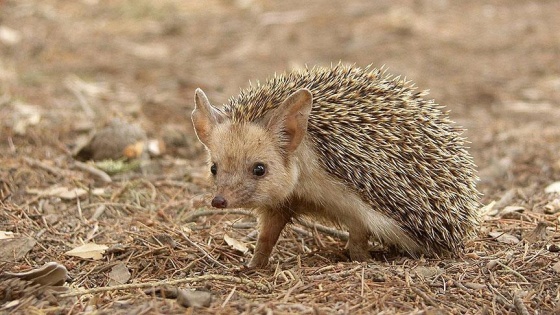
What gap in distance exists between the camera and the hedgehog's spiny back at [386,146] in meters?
5.86

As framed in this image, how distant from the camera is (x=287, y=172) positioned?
229 inches

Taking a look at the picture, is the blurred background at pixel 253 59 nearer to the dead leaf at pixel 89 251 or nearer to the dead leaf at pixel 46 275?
the dead leaf at pixel 89 251

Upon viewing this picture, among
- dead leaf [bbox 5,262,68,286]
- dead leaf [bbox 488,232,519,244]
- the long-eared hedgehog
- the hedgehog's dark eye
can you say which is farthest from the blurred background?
dead leaf [bbox 5,262,68,286]

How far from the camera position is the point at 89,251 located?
6.11 m

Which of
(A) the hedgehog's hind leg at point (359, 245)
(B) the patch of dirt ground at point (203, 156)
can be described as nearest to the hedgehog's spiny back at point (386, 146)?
(A) the hedgehog's hind leg at point (359, 245)

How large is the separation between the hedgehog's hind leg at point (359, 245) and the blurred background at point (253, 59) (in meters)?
2.71

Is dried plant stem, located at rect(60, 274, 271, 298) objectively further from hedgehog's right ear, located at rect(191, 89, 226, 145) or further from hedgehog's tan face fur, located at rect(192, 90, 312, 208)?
hedgehog's right ear, located at rect(191, 89, 226, 145)

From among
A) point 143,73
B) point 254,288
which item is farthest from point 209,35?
point 254,288

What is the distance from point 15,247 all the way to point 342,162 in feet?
8.53

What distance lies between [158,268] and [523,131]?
22.3ft

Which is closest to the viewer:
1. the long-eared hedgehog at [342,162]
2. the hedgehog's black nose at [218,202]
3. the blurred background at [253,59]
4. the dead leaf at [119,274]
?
the hedgehog's black nose at [218,202]

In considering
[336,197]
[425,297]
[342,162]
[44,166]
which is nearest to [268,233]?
[336,197]

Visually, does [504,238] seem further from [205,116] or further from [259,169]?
[205,116]

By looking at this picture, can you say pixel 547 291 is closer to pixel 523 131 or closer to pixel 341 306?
pixel 341 306
